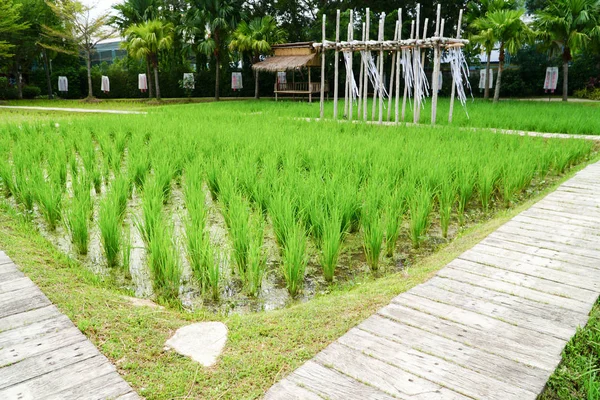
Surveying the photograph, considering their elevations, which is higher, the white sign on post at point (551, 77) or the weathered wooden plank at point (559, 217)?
the white sign on post at point (551, 77)

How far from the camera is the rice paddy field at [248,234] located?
1.86 m

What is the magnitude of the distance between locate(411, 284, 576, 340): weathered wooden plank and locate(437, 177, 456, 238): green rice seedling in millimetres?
1345

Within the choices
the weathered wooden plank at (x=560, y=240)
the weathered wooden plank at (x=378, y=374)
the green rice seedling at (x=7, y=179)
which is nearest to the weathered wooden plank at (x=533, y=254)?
the weathered wooden plank at (x=560, y=240)

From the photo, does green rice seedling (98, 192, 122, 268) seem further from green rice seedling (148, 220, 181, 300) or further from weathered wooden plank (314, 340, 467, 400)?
weathered wooden plank (314, 340, 467, 400)

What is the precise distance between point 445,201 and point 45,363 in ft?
9.44

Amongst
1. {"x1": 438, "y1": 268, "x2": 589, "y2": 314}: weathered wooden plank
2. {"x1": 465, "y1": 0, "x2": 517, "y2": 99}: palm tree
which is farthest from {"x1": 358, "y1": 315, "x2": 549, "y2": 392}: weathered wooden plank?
{"x1": 465, "y1": 0, "x2": 517, "y2": 99}: palm tree

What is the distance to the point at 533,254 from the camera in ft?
8.63

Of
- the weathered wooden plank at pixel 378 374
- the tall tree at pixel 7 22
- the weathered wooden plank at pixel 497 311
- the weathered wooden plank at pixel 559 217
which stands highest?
the tall tree at pixel 7 22

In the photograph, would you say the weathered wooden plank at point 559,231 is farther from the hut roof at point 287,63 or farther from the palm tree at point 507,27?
the hut roof at point 287,63

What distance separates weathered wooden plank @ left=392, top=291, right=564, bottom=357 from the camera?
1.70 metres

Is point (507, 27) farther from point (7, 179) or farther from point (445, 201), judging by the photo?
point (7, 179)

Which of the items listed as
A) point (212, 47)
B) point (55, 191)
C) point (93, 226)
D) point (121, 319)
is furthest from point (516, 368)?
point (212, 47)

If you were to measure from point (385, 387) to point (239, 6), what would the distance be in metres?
19.1

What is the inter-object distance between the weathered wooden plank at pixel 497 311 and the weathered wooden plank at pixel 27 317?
5.17 feet
